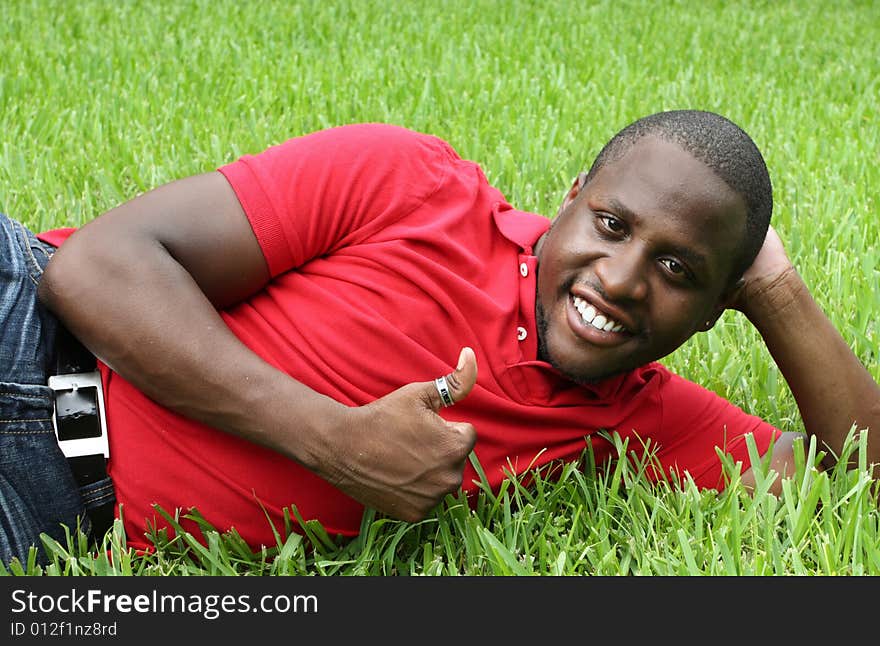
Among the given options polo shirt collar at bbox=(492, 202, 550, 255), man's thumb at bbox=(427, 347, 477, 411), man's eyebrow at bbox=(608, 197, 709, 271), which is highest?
man's eyebrow at bbox=(608, 197, 709, 271)

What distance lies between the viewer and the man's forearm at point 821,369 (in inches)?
101

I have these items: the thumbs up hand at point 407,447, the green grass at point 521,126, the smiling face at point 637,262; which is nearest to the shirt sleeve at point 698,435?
the green grass at point 521,126

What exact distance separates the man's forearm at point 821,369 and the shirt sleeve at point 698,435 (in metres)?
0.13

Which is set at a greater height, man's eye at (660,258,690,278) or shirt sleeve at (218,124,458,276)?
shirt sleeve at (218,124,458,276)

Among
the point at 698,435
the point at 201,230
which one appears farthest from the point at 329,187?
the point at 698,435

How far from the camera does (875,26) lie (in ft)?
27.3

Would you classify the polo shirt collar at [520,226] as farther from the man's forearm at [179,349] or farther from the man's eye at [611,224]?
the man's forearm at [179,349]

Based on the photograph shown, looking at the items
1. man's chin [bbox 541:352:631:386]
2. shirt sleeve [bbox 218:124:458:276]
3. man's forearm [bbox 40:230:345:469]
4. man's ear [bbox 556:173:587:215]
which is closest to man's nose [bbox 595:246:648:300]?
man's chin [bbox 541:352:631:386]

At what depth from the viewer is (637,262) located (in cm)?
220

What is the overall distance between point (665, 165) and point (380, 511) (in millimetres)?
902

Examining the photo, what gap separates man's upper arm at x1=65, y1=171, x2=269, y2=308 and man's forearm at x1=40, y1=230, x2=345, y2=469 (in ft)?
0.12

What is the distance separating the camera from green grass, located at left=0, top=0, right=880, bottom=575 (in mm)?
2229

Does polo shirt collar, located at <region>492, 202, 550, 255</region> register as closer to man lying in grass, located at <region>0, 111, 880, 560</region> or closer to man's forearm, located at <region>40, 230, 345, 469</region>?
man lying in grass, located at <region>0, 111, 880, 560</region>

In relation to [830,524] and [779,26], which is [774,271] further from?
[779,26]
